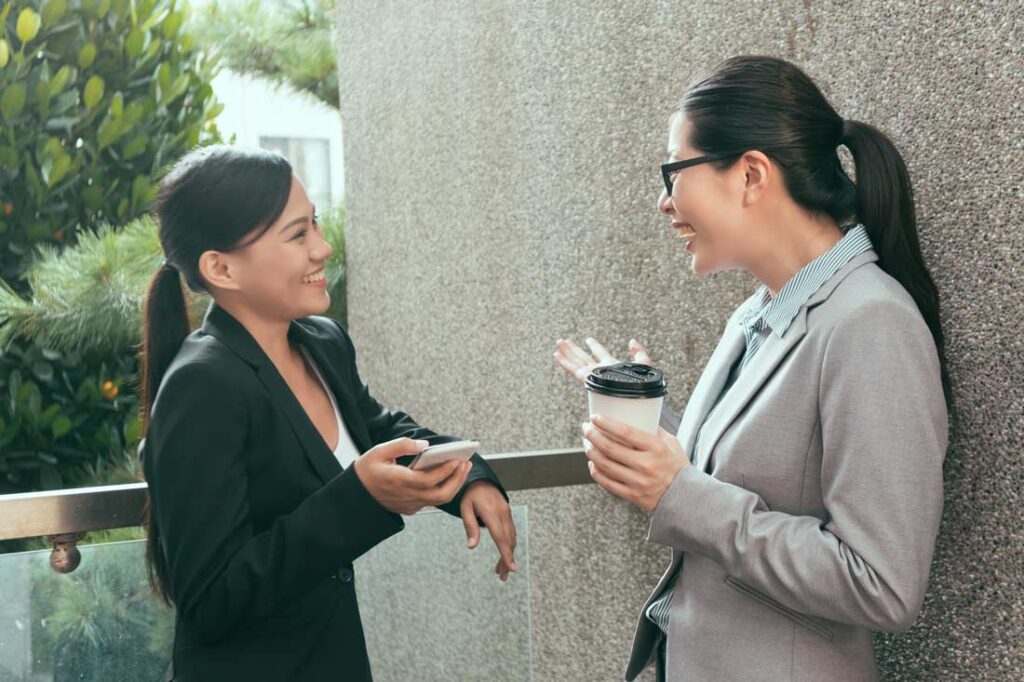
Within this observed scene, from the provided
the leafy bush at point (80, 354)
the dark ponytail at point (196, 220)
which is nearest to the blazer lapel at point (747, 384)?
the dark ponytail at point (196, 220)

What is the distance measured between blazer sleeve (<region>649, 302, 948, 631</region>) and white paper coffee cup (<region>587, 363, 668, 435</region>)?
17cm

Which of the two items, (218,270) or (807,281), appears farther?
(218,270)

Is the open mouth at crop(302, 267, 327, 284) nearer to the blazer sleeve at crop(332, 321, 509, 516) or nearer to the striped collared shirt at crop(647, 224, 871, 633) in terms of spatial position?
the blazer sleeve at crop(332, 321, 509, 516)

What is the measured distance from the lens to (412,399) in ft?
13.9

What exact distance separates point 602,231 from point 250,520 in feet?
5.08

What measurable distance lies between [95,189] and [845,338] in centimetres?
484

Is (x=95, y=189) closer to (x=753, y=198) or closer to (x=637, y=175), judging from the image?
(x=637, y=175)

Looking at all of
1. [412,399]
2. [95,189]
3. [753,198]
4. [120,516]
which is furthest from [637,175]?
[95,189]

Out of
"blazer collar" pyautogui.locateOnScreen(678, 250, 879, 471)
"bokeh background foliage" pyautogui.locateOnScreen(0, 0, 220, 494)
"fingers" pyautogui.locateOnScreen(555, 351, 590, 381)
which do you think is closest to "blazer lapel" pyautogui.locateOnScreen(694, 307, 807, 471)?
"blazer collar" pyautogui.locateOnScreen(678, 250, 879, 471)

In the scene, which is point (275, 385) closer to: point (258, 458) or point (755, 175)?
point (258, 458)

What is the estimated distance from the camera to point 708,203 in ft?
5.19

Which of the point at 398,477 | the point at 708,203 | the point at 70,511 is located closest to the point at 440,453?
the point at 398,477

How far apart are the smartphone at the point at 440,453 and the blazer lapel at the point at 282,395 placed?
197mm

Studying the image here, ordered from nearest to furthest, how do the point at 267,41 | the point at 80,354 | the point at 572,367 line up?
1. the point at 572,367
2. the point at 80,354
3. the point at 267,41
